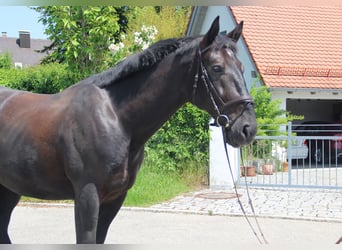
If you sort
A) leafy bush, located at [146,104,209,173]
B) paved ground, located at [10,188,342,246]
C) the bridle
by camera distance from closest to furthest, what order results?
1. the bridle
2. paved ground, located at [10,188,342,246]
3. leafy bush, located at [146,104,209,173]

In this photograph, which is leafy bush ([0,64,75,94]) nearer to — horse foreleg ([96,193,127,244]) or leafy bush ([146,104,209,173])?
leafy bush ([146,104,209,173])

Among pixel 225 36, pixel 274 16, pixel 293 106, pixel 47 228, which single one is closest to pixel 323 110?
pixel 293 106

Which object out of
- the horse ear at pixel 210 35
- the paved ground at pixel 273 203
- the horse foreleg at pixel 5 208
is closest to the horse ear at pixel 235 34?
the horse ear at pixel 210 35

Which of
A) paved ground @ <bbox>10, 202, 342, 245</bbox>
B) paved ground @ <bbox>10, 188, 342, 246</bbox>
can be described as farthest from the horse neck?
paved ground @ <bbox>10, 202, 342, 245</bbox>

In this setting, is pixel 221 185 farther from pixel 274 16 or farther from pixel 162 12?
pixel 162 12

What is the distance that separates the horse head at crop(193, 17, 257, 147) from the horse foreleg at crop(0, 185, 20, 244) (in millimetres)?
1797

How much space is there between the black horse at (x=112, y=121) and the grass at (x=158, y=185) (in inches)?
209

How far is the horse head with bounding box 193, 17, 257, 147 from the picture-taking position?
2459 millimetres

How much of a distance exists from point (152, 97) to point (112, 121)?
11.4 inches

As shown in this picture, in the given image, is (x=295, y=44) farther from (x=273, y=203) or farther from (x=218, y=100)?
(x=218, y=100)

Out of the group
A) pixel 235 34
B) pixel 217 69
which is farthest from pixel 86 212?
pixel 235 34

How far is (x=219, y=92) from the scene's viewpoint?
2518mm

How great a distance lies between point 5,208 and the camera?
343 centimetres

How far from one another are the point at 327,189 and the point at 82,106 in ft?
27.2
